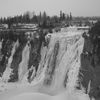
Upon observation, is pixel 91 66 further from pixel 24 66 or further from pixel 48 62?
pixel 24 66

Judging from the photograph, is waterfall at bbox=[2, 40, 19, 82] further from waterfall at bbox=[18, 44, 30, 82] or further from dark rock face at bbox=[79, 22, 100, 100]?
dark rock face at bbox=[79, 22, 100, 100]

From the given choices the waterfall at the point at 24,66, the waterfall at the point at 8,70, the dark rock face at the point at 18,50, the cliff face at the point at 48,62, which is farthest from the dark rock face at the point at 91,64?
the waterfall at the point at 8,70

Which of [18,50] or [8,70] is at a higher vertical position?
[18,50]

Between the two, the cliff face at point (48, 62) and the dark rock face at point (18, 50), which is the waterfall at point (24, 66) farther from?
the dark rock face at point (18, 50)

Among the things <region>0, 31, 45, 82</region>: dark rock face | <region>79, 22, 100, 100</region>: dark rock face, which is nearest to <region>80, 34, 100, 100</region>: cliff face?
<region>79, 22, 100, 100</region>: dark rock face

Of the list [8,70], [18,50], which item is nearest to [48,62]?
[8,70]

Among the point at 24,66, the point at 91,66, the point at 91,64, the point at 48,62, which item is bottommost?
the point at 24,66

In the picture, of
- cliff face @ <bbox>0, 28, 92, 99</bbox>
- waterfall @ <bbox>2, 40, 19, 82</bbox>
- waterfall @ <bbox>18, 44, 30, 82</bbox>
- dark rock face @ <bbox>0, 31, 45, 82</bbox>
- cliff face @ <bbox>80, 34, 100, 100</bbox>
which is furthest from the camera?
dark rock face @ <bbox>0, 31, 45, 82</bbox>

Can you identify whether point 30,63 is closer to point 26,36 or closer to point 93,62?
point 26,36
